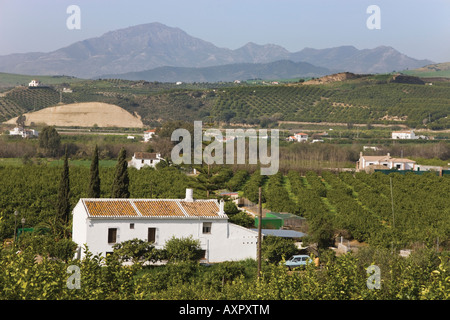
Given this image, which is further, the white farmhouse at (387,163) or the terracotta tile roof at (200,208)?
the white farmhouse at (387,163)

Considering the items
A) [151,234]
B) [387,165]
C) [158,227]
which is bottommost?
[387,165]

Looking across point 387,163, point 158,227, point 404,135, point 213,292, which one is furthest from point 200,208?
point 404,135

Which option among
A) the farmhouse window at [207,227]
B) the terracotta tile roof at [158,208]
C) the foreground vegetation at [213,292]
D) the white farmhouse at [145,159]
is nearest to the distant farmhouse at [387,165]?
the white farmhouse at [145,159]

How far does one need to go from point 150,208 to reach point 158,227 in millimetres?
938

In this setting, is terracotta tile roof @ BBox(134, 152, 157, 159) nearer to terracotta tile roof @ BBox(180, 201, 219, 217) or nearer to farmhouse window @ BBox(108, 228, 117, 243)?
terracotta tile roof @ BBox(180, 201, 219, 217)

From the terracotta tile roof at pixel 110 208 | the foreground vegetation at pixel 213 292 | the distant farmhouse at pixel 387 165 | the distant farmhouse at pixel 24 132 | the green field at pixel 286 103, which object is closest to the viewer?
the foreground vegetation at pixel 213 292

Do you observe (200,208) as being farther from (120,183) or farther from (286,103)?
(286,103)

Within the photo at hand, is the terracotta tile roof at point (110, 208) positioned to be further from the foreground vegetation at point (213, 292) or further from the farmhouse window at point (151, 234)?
the foreground vegetation at point (213, 292)

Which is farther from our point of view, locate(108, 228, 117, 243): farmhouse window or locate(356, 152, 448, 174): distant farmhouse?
locate(356, 152, 448, 174): distant farmhouse

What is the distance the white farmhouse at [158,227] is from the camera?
22.3 m

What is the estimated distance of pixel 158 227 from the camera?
2305 cm

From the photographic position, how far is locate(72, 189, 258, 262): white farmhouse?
73.1 feet

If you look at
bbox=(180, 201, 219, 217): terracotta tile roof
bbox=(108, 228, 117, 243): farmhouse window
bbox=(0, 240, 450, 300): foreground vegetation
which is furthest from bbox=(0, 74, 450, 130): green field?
bbox=(0, 240, 450, 300): foreground vegetation
